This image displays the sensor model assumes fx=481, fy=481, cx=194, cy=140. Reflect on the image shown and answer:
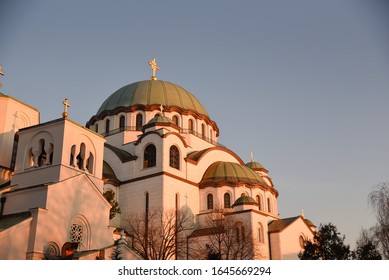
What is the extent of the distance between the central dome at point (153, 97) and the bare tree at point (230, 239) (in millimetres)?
10860

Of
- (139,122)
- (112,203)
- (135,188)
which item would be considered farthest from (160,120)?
(112,203)

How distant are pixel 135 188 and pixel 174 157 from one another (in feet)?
10.3

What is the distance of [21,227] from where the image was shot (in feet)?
56.9

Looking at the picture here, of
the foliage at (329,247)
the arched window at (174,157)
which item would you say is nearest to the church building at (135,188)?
the arched window at (174,157)

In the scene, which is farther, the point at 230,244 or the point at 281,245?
the point at 281,245

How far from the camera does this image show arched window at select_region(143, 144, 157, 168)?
3004cm

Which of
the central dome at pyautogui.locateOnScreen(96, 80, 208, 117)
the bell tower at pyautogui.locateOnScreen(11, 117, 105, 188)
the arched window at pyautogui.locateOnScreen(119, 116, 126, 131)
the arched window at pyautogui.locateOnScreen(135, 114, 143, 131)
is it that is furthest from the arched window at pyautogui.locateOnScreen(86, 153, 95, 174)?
the central dome at pyautogui.locateOnScreen(96, 80, 208, 117)

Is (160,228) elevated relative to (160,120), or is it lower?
lower

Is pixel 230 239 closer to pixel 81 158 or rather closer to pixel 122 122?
pixel 81 158

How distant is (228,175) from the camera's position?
31.7 metres
